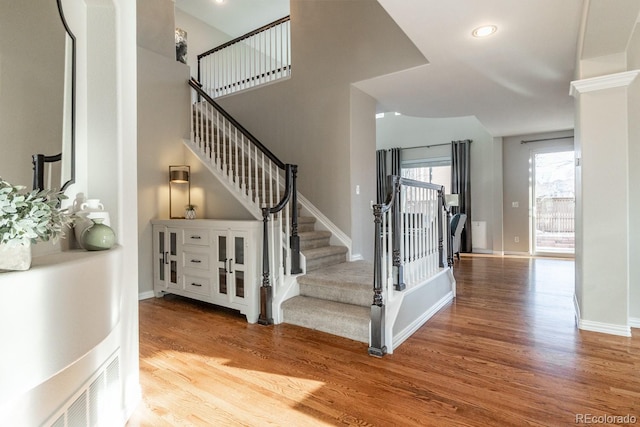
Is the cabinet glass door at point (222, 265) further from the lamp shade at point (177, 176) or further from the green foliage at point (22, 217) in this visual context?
the green foliage at point (22, 217)

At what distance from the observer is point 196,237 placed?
390 centimetres

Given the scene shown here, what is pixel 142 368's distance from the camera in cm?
241

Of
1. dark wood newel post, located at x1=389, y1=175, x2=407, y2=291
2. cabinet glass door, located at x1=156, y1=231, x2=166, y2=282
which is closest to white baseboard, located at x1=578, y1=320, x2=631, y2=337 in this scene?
dark wood newel post, located at x1=389, y1=175, x2=407, y2=291

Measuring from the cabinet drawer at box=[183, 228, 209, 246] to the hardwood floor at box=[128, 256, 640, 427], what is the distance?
806 mm

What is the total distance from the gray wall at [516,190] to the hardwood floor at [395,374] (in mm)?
4470

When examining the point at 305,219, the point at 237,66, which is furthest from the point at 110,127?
the point at 237,66

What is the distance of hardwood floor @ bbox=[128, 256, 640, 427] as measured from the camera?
6.06 feet

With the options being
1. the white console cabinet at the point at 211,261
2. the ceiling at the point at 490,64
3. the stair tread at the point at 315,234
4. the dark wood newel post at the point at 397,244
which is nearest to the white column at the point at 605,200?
the ceiling at the point at 490,64

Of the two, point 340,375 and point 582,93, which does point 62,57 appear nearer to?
point 340,375

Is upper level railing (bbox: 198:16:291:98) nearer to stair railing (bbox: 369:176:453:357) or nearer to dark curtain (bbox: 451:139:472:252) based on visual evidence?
stair railing (bbox: 369:176:453:357)

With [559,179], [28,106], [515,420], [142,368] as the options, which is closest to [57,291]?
[28,106]

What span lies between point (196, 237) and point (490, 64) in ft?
12.6

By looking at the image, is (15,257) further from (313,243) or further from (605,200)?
(605,200)

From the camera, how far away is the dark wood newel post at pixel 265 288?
3.33 metres
